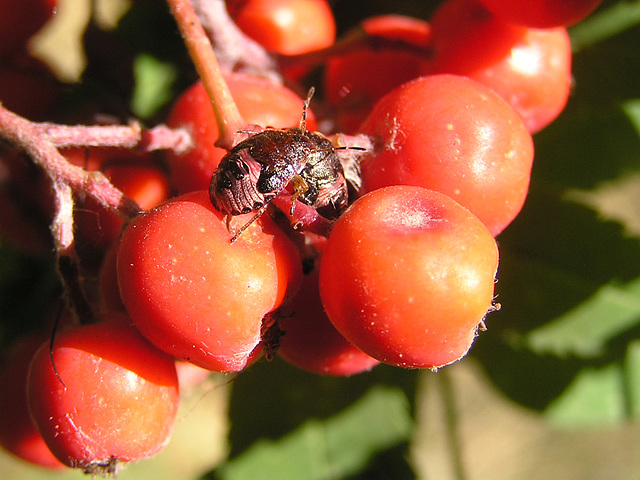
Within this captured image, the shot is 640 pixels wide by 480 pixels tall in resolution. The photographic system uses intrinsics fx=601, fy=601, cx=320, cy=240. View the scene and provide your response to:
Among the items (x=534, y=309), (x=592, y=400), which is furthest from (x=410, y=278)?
(x=592, y=400)

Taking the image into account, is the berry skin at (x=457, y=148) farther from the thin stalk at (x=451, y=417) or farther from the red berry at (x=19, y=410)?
the thin stalk at (x=451, y=417)

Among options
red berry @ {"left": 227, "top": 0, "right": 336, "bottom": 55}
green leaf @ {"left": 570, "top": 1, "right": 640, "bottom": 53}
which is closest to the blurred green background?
green leaf @ {"left": 570, "top": 1, "right": 640, "bottom": 53}

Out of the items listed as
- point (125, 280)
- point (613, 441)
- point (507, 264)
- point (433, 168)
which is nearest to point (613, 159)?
point (507, 264)

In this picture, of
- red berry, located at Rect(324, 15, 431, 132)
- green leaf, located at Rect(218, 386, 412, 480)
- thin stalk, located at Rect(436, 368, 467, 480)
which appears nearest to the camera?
red berry, located at Rect(324, 15, 431, 132)

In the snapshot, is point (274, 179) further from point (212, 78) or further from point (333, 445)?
point (333, 445)

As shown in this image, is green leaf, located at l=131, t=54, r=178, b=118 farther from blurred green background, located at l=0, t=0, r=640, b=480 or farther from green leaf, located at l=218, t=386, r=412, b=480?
green leaf, located at l=218, t=386, r=412, b=480

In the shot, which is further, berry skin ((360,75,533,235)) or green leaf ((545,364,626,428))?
green leaf ((545,364,626,428))

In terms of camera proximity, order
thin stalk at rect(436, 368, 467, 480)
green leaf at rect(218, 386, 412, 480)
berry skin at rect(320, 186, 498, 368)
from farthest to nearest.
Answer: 1. thin stalk at rect(436, 368, 467, 480)
2. green leaf at rect(218, 386, 412, 480)
3. berry skin at rect(320, 186, 498, 368)
